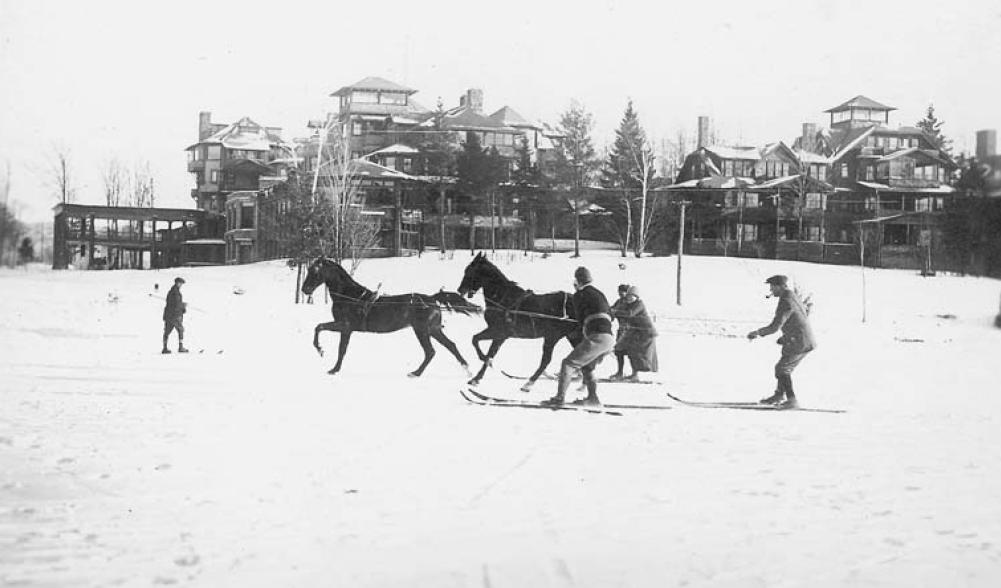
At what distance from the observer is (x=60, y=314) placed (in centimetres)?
688

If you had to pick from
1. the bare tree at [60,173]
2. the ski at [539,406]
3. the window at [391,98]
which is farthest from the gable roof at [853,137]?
the bare tree at [60,173]

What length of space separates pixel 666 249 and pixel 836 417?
262cm

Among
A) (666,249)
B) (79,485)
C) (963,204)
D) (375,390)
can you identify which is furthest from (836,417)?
(79,485)

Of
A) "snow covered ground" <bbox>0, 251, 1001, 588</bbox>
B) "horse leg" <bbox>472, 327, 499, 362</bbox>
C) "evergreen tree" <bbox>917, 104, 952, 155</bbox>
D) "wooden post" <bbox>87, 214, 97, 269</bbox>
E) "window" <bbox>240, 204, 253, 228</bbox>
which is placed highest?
"evergreen tree" <bbox>917, 104, 952, 155</bbox>

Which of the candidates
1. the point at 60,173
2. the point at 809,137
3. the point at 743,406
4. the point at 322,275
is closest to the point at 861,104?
the point at 809,137

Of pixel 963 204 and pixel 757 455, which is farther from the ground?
pixel 963 204

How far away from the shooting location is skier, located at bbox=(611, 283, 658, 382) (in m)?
7.78

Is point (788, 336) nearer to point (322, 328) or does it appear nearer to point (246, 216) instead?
point (322, 328)

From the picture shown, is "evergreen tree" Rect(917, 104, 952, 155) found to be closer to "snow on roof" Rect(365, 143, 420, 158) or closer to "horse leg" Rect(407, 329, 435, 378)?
"snow on roof" Rect(365, 143, 420, 158)

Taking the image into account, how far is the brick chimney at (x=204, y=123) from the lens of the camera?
730 centimetres

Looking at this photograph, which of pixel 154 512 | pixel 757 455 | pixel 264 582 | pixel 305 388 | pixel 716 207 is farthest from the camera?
pixel 716 207

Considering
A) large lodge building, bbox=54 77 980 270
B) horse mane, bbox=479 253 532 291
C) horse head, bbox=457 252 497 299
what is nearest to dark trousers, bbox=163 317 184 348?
large lodge building, bbox=54 77 980 270

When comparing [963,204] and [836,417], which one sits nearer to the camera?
[963,204]

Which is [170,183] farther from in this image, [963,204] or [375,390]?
[963,204]
